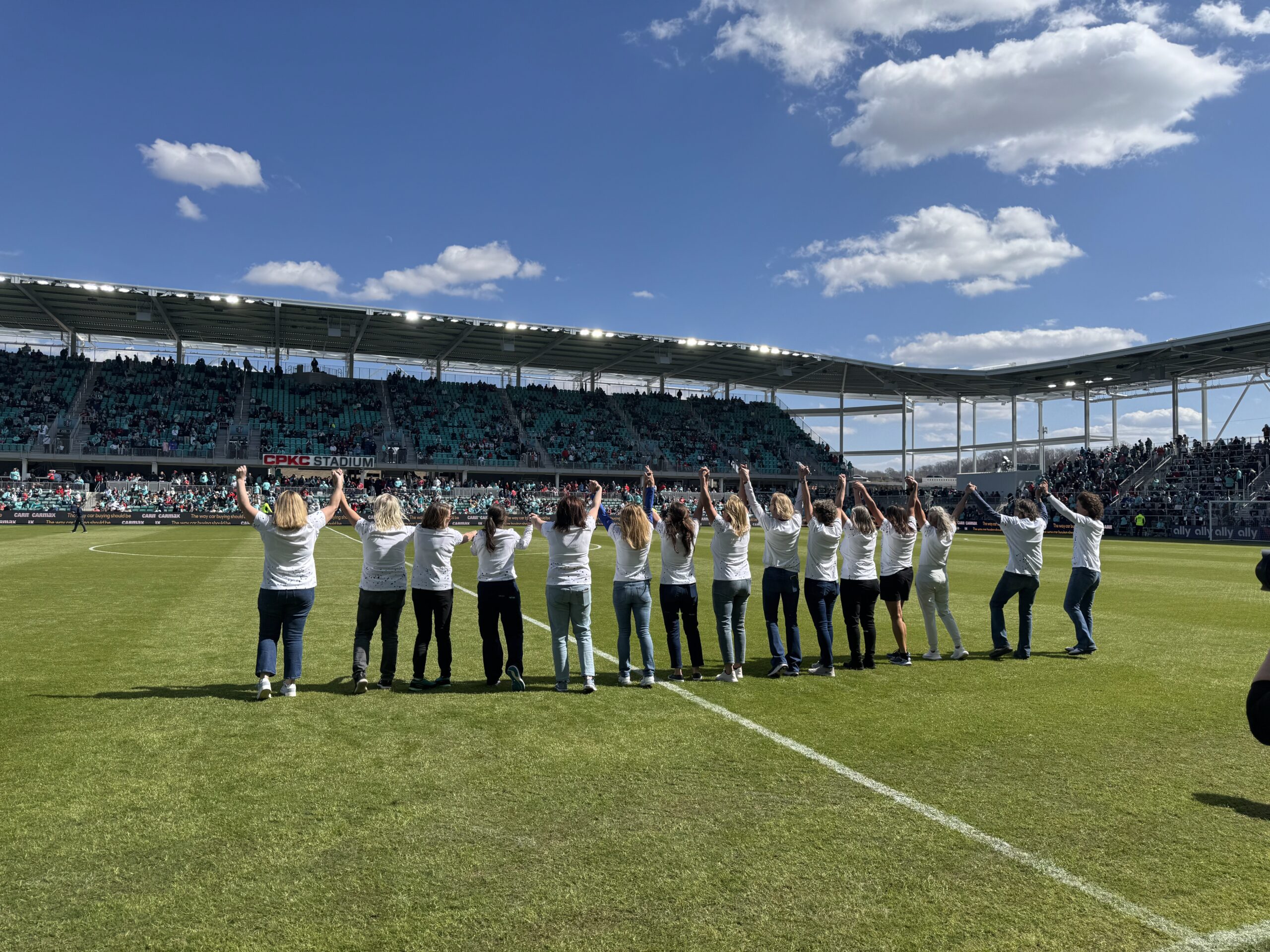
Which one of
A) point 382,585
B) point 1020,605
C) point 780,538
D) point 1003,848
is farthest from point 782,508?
point 1003,848

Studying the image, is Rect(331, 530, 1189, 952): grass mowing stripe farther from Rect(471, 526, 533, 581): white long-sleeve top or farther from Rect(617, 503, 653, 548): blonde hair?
Rect(471, 526, 533, 581): white long-sleeve top

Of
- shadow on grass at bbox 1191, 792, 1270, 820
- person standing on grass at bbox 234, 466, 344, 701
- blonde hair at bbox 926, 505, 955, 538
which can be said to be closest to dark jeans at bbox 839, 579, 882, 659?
blonde hair at bbox 926, 505, 955, 538

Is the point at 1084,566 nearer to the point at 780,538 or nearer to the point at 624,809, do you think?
the point at 780,538

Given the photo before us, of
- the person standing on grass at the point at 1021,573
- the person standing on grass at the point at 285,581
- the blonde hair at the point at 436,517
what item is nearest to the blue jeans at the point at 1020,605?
the person standing on grass at the point at 1021,573

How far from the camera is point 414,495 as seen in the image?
1847 inches

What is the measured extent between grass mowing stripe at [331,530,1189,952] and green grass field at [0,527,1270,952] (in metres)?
0.02

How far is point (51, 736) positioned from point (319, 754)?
222cm

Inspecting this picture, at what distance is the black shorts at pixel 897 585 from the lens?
8.86 m

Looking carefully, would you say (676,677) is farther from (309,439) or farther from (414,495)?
(309,439)

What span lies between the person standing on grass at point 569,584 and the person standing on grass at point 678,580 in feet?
2.51

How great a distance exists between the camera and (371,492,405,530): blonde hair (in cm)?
732

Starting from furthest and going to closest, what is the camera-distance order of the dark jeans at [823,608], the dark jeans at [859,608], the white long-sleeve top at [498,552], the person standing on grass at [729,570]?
1. the dark jeans at [859,608]
2. the dark jeans at [823,608]
3. the person standing on grass at [729,570]
4. the white long-sleeve top at [498,552]

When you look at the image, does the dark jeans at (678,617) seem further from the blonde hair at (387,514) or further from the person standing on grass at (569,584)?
the blonde hair at (387,514)

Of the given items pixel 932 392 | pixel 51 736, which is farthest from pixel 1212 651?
pixel 932 392
